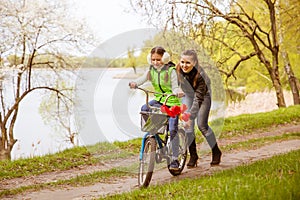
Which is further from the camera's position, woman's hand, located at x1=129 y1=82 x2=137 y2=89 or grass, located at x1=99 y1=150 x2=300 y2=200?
woman's hand, located at x1=129 y1=82 x2=137 y2=89

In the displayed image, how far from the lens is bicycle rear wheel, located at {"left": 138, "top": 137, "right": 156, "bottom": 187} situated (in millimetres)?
6199

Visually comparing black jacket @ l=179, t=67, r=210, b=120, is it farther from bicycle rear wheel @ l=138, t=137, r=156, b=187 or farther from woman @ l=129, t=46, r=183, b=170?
→ bicycle rear wheel @ l=138, t=137, r=156, b=187

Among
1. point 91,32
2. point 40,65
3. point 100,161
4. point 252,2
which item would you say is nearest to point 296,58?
point 252,2

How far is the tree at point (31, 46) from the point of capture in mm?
16922

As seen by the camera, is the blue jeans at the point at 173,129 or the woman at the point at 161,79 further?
the blue jeans at the point at 173,129

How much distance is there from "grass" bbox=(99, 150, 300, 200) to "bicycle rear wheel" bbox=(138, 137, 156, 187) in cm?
36

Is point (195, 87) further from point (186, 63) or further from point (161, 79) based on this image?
point (161, 79)

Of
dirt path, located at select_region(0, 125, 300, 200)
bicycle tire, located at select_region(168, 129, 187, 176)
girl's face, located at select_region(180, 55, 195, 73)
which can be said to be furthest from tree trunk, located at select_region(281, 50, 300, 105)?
girl's face, located at select_region(180, 55, 195, 73)

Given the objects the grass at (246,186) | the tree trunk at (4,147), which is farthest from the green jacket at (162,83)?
the tree trunk at (4,147)

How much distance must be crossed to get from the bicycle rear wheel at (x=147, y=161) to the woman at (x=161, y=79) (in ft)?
1.30

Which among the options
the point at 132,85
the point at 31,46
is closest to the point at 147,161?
the point at 132,85

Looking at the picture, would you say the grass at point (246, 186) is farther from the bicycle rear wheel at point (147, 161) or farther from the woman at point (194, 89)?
the woman at point (194, 89)

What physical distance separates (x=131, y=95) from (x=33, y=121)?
20212 mm

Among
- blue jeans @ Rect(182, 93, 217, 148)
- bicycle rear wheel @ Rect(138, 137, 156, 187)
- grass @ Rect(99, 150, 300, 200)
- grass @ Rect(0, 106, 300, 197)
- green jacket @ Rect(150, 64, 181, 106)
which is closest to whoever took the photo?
grass @ Rect(99, 150, 300, 200)
